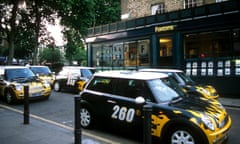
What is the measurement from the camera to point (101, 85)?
6422mm

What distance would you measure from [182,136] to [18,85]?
26.9 feet

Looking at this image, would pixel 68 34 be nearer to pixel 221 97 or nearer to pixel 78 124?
pixel 221 97

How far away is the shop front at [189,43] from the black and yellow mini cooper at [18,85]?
8280 mm

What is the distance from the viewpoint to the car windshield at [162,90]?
5.40 metres

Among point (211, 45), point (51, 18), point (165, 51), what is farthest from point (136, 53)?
point (51, 18)

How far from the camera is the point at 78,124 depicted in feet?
16.1

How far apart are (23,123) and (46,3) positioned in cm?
2230

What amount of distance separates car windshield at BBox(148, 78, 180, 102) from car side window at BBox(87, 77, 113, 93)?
A: 3.84ft

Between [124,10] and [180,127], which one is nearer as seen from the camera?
[180,127]

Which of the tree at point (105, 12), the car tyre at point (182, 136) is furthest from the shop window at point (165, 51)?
the tree at point (105, 12)

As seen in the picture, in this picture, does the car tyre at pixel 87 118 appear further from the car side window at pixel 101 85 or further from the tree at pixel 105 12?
the tree at pixel 105 12

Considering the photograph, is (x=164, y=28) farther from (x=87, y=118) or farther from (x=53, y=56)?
(x=53, y=56)

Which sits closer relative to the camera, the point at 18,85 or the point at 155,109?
the point at 155,109

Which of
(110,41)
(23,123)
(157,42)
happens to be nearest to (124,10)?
(110,41)
